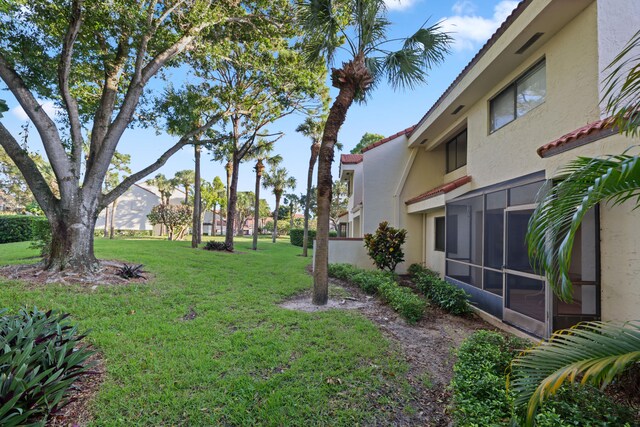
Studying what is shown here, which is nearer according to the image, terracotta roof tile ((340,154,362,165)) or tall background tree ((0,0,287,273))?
tall background tree ((0,0,287,273))

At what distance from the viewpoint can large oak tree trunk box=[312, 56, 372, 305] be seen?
23.2 ft

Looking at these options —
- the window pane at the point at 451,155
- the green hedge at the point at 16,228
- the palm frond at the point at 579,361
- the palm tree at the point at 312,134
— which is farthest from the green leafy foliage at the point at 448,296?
the green hedge at the point at 16,228

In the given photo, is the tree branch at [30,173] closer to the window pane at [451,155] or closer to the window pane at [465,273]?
the window pane at [465,273]

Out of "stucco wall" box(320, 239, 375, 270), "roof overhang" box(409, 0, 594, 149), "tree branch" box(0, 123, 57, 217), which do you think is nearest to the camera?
"roof overhang" box(409, 0, 594, 149)

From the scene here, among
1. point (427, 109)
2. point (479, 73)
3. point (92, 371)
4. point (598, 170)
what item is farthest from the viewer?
point (427, 109)

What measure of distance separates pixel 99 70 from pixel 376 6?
8.93 m

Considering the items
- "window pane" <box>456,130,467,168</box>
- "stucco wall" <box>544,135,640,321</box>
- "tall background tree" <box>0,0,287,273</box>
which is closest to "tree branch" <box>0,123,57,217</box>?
"tall background tree" <box>0,0,287,273</box>

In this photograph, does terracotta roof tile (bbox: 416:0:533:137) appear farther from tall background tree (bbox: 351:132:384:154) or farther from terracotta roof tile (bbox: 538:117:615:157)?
tall background tree (bbox: 351:132:384:154)

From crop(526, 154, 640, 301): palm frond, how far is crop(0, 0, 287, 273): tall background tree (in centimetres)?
931

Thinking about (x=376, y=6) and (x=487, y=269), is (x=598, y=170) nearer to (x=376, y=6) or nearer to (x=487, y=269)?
(x=487, y=269)

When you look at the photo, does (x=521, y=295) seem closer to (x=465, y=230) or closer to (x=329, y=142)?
(x=465, y=230)

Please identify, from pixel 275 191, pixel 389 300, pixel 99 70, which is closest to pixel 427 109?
pixel 389 300

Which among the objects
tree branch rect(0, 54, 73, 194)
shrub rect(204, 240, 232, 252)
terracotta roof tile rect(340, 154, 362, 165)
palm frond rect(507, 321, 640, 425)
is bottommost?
shrub rect(204, 240, 232, 252)

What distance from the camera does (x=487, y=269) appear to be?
6.96 metres
